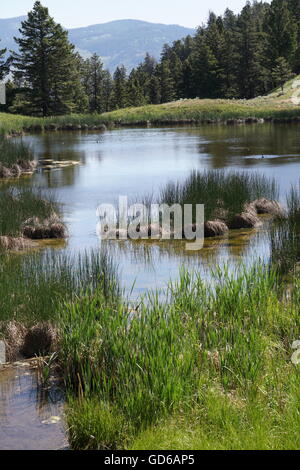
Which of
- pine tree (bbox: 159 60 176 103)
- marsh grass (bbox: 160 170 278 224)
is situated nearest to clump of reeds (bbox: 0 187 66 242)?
marsh grass (bbox: 160 170 278 224)

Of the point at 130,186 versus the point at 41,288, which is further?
the point at 130,186

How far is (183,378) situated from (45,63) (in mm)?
70805

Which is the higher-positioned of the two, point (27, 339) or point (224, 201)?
point (224, 201)

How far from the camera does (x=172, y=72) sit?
99688mm

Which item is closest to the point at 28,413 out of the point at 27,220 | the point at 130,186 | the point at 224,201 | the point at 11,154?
the point at 27,220

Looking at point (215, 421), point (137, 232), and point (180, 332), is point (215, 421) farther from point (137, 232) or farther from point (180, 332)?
point (137, 232)

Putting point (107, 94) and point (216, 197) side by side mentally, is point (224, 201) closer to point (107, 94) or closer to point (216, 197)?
point (216, 197)

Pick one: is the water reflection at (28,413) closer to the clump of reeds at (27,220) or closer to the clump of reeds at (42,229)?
the clump of reeds at (27,220)

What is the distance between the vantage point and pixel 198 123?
6262cm

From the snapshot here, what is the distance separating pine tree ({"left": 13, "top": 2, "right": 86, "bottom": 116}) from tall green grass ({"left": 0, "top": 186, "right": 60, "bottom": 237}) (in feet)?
194

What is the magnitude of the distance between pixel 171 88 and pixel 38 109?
25.2 m

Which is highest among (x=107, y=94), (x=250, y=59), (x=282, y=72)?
(x=250, y=59)

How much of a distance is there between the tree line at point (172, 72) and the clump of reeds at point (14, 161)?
46275 millimetres

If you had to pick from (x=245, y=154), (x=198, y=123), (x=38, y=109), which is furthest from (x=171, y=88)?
(x=245, y=154)
